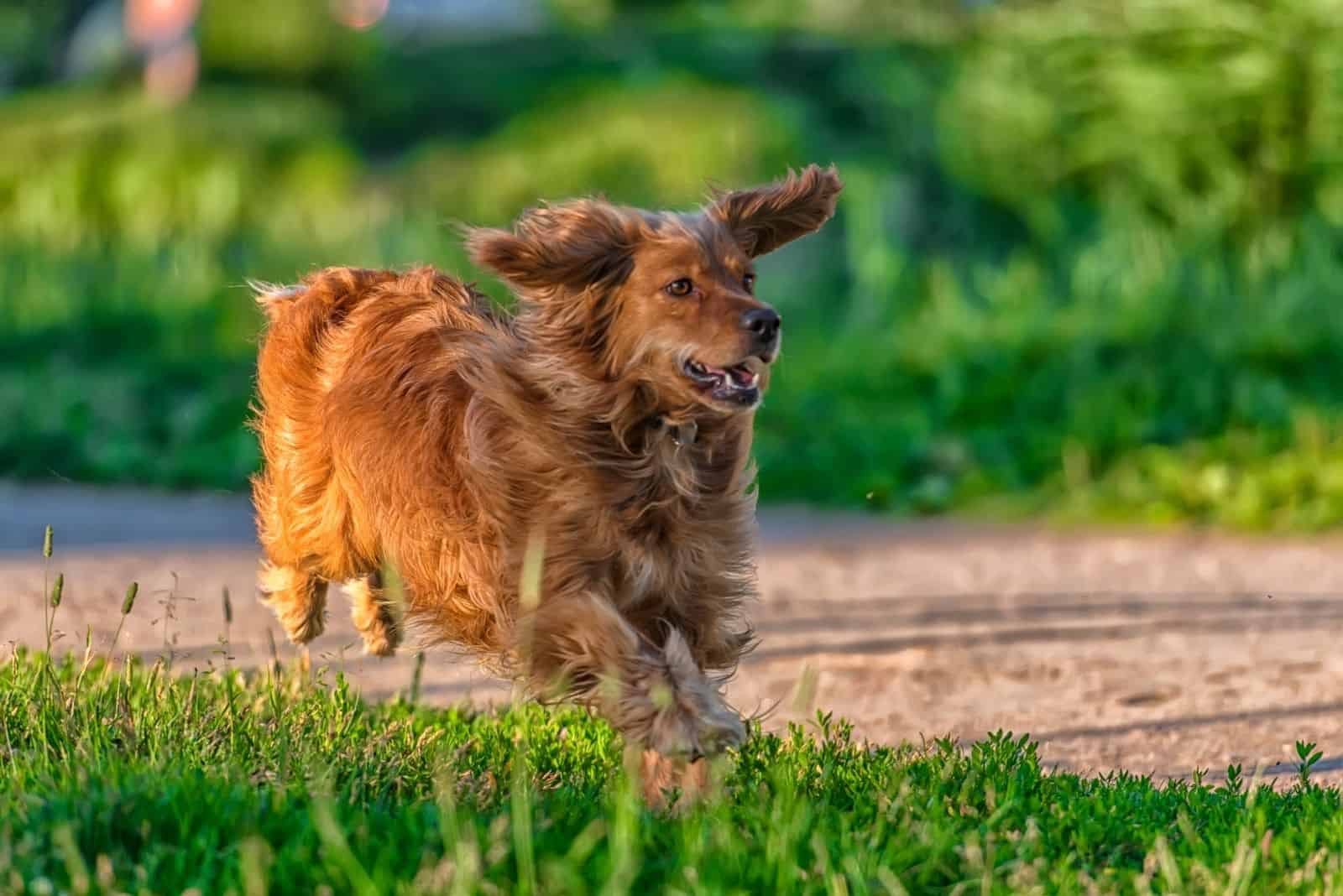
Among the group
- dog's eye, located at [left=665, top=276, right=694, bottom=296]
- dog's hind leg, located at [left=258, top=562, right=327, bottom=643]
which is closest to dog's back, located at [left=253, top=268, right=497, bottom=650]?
dog's hind leg, located at [left=258, top=562, right=327, bottom=643]

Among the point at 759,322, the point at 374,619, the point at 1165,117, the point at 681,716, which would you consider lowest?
the point at 374,619

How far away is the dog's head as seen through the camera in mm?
4531

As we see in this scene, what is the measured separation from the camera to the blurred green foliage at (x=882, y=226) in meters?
10.6

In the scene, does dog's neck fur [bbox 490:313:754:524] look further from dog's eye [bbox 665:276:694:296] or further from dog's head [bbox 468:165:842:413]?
dog's eye [bbox 665:276:694:296]

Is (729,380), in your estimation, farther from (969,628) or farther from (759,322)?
(969,628)

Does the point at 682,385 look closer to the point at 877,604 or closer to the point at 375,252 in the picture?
the point at 877,604

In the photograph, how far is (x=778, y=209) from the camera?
5125 millimetres

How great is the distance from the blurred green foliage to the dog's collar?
5.34m

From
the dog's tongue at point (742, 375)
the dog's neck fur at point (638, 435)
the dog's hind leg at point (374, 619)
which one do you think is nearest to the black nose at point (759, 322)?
the dog's tongue at point (742, 375)

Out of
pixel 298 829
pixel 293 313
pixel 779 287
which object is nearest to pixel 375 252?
pixel 779 287

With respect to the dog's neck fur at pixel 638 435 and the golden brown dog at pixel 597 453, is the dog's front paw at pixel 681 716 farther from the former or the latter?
the dog's neck fur at pixel 638 435

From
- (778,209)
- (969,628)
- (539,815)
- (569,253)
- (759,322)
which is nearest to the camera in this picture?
(539,815)

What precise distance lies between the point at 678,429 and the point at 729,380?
21 cm

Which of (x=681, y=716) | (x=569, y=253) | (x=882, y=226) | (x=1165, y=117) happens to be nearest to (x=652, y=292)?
(x=569, y=253)
